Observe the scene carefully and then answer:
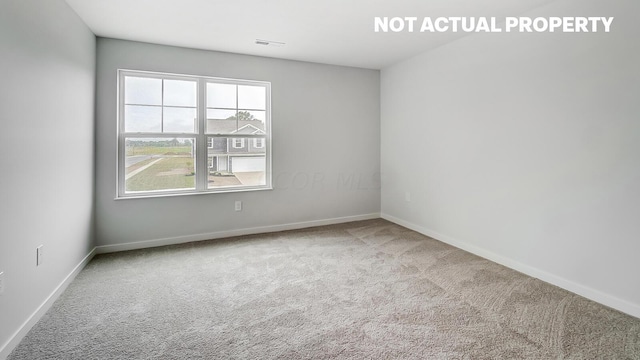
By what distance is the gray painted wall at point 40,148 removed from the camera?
5.62 ft

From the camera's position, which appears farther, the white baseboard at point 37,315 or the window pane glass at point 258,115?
the window pane glass at point 258,115

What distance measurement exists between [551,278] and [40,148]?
412 centimetres

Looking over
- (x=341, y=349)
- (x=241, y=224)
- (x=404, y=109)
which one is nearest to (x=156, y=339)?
(x=341, y=349)

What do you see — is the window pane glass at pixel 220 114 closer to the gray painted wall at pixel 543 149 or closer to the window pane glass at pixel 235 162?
the window pane glass at pixel 235 162

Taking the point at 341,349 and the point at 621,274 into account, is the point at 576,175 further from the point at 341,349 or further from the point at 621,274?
the point at 341,349

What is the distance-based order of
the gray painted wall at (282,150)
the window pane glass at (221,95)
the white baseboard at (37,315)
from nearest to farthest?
the white baseboard at (37,315), the gray painted wall at (282,150), the window pane glass at (221,95)

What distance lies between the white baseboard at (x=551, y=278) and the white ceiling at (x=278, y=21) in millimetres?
2321

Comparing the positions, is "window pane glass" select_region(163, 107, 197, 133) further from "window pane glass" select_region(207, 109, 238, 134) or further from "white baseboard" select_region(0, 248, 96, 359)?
"white baseboard" select_region(0, 248, 96, 359)

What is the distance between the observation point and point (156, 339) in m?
1.80

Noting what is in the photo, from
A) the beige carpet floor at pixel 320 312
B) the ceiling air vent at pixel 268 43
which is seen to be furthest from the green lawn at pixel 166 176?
the ceiling air vent at pixel 268 43

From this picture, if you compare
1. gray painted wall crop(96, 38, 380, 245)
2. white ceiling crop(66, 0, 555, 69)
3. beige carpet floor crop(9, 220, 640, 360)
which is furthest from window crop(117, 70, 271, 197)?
beige carpet floor crop(9, 220, 640, 360)

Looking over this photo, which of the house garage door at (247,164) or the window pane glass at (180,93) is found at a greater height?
the window pane glass at (180,93)

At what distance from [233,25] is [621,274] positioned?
388 cm

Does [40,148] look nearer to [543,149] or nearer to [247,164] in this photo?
[247,164]
